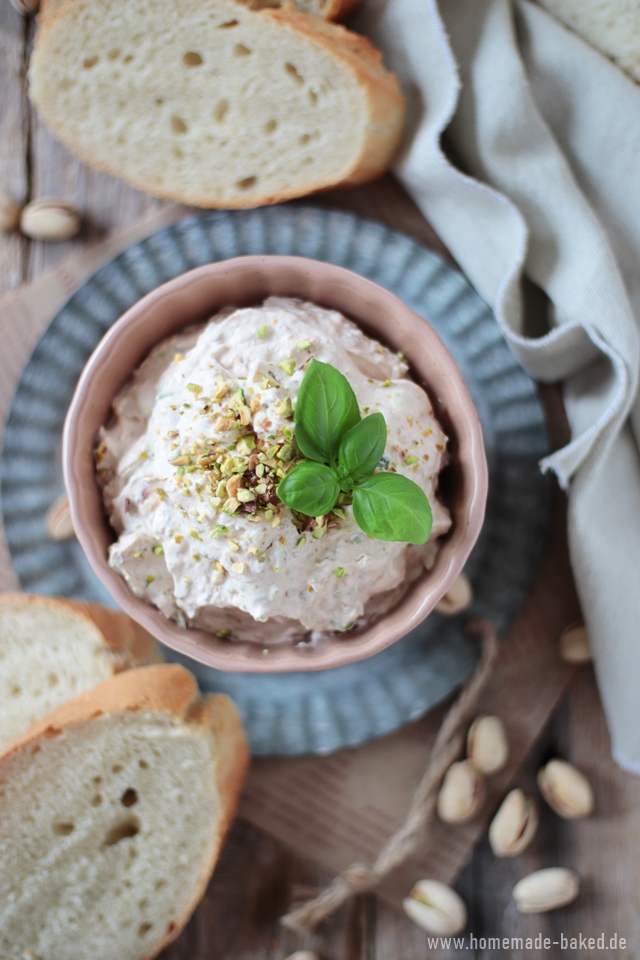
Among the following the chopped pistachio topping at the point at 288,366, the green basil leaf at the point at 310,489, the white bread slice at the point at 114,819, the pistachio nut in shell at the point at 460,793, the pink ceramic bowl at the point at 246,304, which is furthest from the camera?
the pistachio nut in shell at the point at 460,793

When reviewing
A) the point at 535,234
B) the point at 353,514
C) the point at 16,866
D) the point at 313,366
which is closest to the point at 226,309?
the point at 313,366

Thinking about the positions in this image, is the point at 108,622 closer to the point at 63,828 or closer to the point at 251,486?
the point at 63,828

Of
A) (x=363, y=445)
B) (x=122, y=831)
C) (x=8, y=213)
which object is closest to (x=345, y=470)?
(x=363, y=445)

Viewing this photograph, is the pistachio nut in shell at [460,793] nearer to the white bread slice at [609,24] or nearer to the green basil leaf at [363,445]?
the green basil leaf at [363,445]

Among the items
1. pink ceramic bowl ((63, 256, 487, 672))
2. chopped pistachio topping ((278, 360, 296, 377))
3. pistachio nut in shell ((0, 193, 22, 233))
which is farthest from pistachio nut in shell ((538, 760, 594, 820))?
pistachio nut in shell ((0, 193, 22, 233))

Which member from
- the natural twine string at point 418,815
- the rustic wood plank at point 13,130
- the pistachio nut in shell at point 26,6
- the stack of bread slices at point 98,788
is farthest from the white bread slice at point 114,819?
the pistachio nut in shell at point 26,6

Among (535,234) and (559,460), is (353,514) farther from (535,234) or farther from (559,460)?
(535,234)
